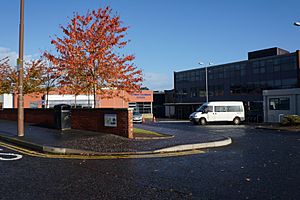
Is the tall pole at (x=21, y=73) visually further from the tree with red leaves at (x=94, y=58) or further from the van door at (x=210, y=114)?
the van door at (x=210, y=114)

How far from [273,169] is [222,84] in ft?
163

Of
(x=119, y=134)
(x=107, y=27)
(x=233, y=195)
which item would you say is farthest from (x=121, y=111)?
(x=233, y=195)

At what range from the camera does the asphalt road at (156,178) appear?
17.1ft

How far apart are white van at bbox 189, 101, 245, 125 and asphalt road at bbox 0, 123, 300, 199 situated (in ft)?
64.7

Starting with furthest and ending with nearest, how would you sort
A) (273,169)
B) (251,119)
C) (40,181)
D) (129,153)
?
(251,119) < (129,153) < (273,169) < (40,181)

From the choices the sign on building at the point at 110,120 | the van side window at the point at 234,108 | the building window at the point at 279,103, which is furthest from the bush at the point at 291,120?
the sign on building at the point at 110,120

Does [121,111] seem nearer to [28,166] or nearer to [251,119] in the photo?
[28,166]

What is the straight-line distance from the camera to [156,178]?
638 centimetres

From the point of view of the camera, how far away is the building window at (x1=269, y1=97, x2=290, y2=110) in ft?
87.4

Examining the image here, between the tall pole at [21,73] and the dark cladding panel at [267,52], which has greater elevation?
the dark cladding panel at [267,52]

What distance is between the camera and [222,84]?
A: 55344 millimetres

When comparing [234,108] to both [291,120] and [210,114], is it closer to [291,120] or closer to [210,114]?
[210,114]

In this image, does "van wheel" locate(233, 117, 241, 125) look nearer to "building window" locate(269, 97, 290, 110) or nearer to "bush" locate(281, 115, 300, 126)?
"building window" locate(269, 97, 290, 110)

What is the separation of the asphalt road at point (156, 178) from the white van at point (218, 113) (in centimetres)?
1973
